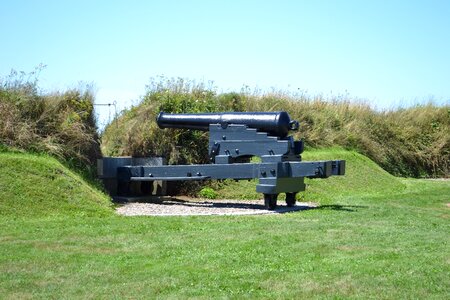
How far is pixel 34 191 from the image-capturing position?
13188mm

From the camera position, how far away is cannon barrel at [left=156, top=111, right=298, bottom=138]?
14.9 metres

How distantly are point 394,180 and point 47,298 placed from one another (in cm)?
1638

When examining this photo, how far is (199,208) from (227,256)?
670cm

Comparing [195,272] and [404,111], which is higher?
[404,111]

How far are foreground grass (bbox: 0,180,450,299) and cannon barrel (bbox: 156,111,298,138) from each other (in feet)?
9.00

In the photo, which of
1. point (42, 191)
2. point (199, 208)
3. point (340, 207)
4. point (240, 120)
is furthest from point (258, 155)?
point (42, 191)

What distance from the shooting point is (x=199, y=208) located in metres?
15.3

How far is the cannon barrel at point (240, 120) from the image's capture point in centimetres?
1495

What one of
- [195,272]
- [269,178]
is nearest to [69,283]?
[195,272]

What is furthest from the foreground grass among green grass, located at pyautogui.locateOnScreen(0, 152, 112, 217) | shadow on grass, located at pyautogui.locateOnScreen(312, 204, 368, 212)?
shadow on grass, located at pyautogui.locateOnScreen(312, 204, 368, 212)

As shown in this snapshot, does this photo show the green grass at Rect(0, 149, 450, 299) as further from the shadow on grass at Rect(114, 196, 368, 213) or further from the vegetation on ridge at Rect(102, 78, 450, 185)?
the vegetation on ridge at Rect(102, 78, 450, 185)

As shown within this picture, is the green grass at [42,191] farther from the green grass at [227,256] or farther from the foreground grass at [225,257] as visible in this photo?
the foreground grass at [225,257]

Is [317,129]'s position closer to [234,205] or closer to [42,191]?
[234,205]

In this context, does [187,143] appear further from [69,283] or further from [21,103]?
[69,283]
